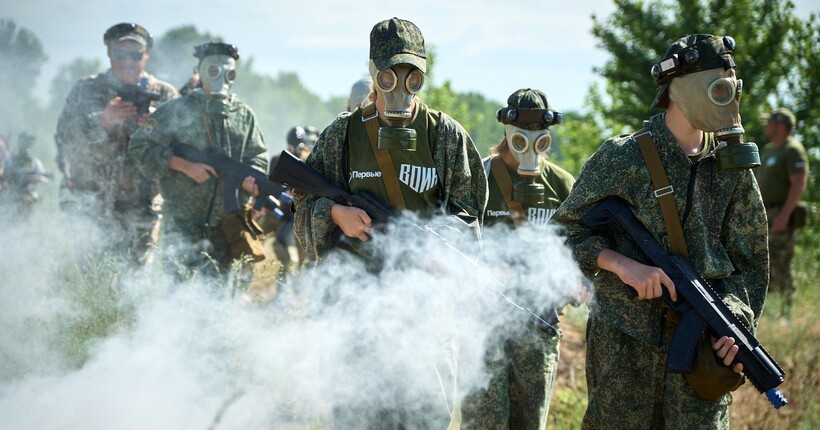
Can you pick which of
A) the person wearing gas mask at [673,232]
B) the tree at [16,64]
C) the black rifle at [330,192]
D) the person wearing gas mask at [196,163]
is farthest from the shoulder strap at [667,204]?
the tree at [16,64]

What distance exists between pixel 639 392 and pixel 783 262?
25.2 feet

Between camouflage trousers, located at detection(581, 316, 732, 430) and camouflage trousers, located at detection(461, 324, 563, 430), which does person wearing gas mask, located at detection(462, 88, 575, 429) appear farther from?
camouflage trousers, located at detection(581, 316, 732, 430)

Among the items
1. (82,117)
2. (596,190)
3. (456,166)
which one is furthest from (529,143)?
(82,117)

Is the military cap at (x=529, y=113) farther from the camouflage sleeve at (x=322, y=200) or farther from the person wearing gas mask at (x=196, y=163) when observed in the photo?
the person wearing gas mask at (x=196, y=163)

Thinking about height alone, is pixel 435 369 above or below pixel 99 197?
below

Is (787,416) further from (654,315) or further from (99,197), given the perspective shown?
(99,197)

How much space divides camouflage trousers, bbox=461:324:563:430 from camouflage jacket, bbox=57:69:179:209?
159 inches

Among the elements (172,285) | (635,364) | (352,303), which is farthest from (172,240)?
(635,364)

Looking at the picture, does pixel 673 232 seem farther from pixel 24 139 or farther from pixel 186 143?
pixel 24 139

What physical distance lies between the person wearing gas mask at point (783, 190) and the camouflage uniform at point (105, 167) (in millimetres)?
7550

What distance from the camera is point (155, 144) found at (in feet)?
20.2

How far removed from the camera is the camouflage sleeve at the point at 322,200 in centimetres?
394

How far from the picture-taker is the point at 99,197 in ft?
23.1

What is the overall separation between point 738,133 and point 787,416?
4060mm
